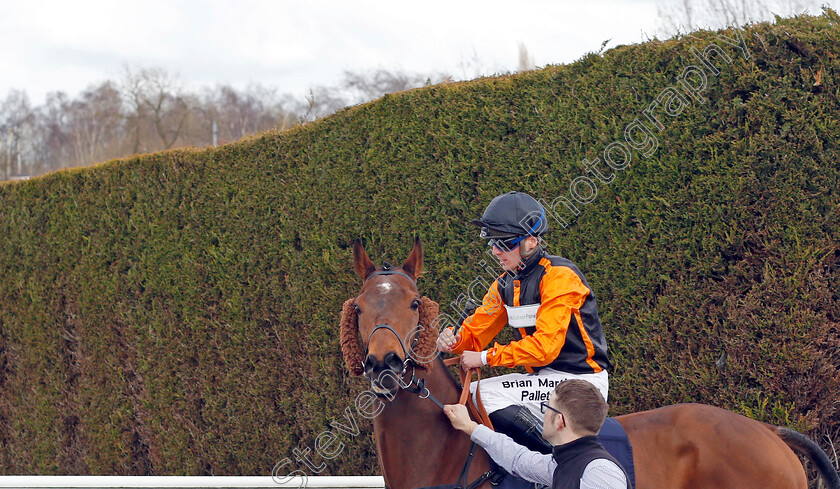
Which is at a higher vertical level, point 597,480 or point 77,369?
point 597,480

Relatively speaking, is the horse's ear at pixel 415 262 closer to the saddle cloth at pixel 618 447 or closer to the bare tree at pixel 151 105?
the saddle cloth at pixel 618 447

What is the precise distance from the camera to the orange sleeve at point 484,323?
334cm

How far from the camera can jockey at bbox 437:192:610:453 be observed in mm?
2826

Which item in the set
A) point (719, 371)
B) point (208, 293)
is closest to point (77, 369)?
point (208, 293)

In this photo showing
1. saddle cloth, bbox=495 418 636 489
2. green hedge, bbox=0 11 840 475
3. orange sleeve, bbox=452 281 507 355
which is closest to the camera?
saddle cloth, bbox=495 418 636 489

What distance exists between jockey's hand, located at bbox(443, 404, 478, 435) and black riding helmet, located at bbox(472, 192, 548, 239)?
0.77m

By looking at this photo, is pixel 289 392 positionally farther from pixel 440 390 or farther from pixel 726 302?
pixel 726 302

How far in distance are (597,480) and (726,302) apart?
1.90 meters

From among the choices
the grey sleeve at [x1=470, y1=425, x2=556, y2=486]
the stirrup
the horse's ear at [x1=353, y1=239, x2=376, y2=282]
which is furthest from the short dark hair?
the horse's ear at [x1=353, y1=239, x2=376, y2=282]

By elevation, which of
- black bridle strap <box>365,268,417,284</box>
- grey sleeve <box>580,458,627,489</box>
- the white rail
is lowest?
the white rail

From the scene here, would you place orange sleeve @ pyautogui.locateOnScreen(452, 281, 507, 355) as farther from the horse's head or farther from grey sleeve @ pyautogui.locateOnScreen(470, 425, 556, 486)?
grey sleeve @ pyautogui.locateOnScreen(470, 425, 556, 486)

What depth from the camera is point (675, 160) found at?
12.9ft

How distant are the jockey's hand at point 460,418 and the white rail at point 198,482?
6.49 feet

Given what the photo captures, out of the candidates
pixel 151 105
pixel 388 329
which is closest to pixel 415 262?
pixel 388 329
